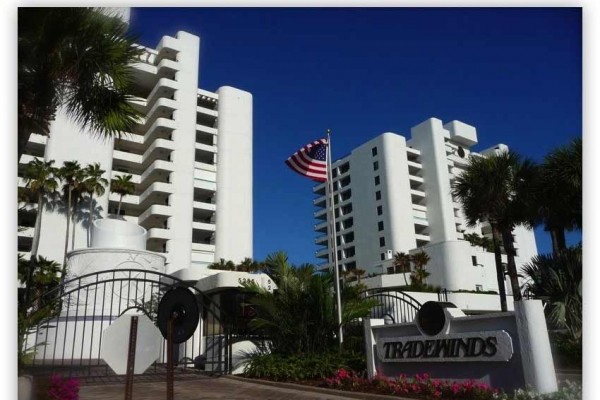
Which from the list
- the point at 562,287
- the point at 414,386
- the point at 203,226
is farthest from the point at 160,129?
the point at 414,386

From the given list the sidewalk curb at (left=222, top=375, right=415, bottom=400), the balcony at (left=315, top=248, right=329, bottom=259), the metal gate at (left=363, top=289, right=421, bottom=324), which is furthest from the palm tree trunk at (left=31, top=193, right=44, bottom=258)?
the balcony at (left=315, top=248, right=329, bottom=259)

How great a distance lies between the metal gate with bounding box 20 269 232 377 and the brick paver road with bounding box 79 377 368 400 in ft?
2.73

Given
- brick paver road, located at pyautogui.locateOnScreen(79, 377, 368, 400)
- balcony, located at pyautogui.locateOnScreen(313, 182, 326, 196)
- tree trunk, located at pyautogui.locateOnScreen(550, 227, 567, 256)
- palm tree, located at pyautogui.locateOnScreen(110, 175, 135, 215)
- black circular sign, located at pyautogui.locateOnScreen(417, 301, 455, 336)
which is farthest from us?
balcony, located at pyautogui.locateOnScreen(313, 182, 326, 196)

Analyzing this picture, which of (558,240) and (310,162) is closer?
(558,240)

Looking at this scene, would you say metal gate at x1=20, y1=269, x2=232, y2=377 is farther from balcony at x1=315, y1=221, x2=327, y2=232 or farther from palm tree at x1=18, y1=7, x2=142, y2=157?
balcony at x1=315, y1=221, x2=327, y2=232

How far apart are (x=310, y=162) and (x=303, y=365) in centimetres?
527

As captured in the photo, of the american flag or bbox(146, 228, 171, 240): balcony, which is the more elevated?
bbox(146, 228, 171, 240): balcony

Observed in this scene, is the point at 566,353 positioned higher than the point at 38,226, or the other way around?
the point at 38,226

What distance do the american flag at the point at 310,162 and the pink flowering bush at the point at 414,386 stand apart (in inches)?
207

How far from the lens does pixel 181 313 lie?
5082 millimetres

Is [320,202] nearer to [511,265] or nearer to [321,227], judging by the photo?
[321,227]

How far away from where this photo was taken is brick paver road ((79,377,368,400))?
931cm

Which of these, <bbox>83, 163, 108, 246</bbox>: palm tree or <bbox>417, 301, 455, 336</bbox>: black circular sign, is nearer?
<bbox>417, 301, 455, 336</bbox>: black circular sign

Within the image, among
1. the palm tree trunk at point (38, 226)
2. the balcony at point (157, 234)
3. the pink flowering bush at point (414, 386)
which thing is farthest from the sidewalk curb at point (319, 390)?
the balcony at point (157, 234)
